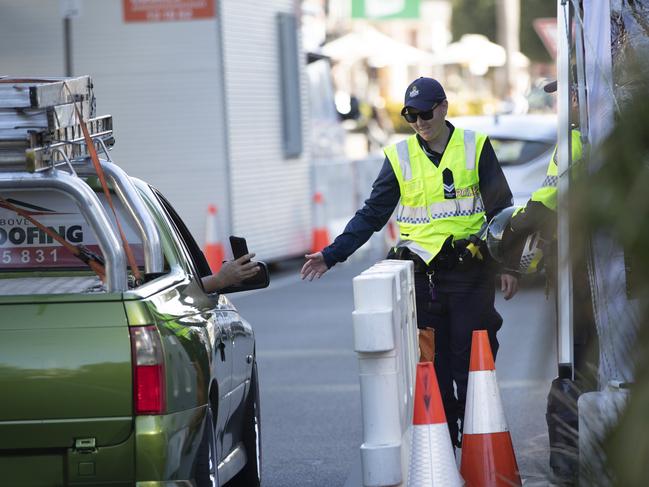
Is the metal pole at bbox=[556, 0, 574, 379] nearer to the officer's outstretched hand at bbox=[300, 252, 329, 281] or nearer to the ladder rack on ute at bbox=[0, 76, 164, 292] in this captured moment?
the ladder rack on ute at bbox=[0, 76, 164, 292]

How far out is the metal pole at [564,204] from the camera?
224cm

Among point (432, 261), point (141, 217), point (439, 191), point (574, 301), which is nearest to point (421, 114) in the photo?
point (439, 191)

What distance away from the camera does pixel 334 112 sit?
25344 mm

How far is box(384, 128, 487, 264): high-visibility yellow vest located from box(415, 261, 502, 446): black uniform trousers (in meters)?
0.14

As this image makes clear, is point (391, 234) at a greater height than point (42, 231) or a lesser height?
lesser

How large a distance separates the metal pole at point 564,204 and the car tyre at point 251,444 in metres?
2.24

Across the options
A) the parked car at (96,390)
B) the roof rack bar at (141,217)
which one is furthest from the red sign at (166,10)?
the parked car at (96,390)

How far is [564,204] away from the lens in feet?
7.19

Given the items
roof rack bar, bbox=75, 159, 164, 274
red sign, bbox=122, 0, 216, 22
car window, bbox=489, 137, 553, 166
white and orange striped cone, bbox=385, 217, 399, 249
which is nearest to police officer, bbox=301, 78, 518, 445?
roof rack bar, bbox=75, 159, 164, 274

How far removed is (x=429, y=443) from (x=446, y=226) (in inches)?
61.1

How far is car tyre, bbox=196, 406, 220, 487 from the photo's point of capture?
5.18m

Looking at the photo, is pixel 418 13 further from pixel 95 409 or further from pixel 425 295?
pixel 95 409

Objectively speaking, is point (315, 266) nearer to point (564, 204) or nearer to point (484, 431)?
point (484, 431)

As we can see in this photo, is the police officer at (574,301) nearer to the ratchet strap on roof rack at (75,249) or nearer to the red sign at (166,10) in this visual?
the ratchet strap on roof rack at (75,249)
